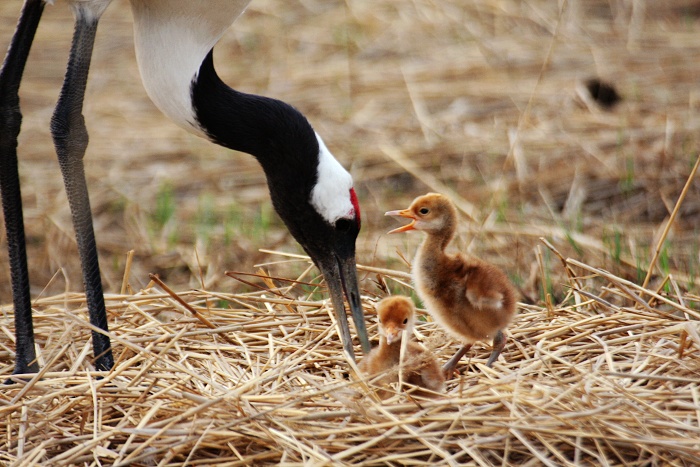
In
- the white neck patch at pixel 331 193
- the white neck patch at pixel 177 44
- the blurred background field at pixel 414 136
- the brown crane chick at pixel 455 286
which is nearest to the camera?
the brown crane chick at pixel 455 286

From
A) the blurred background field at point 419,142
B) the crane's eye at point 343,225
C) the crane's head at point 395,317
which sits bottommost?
the blurred background field at point 419,142

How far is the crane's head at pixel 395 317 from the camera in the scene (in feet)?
11.2

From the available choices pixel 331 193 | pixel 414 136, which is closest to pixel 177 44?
pixel 331 193

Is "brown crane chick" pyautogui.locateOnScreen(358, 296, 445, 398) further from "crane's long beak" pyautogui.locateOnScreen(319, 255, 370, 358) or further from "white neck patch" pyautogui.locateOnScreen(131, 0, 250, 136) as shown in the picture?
"white neck patch" pyautogui.locateOnScreen(131, 0, 250, 136)

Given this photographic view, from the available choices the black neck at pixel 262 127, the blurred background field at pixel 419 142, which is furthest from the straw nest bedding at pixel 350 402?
the black neck at pixel 262 127

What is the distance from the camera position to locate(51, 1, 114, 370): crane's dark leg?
3.80 m

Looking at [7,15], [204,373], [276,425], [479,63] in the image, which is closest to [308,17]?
[479,63]

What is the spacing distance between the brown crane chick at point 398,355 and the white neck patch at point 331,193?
1.28 ft

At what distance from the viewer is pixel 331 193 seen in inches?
144

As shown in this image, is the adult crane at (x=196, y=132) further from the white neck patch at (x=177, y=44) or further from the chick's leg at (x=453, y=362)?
the chick's leg at (x=453, y=362)

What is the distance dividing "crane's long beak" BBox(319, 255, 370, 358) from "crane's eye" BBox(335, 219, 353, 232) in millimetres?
115

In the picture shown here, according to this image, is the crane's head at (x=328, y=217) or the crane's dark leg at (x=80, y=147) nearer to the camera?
the crane's head at (x=328, y=217)

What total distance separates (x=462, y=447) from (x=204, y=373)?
1.15 metres

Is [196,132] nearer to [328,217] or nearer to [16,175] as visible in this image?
[328,217]
